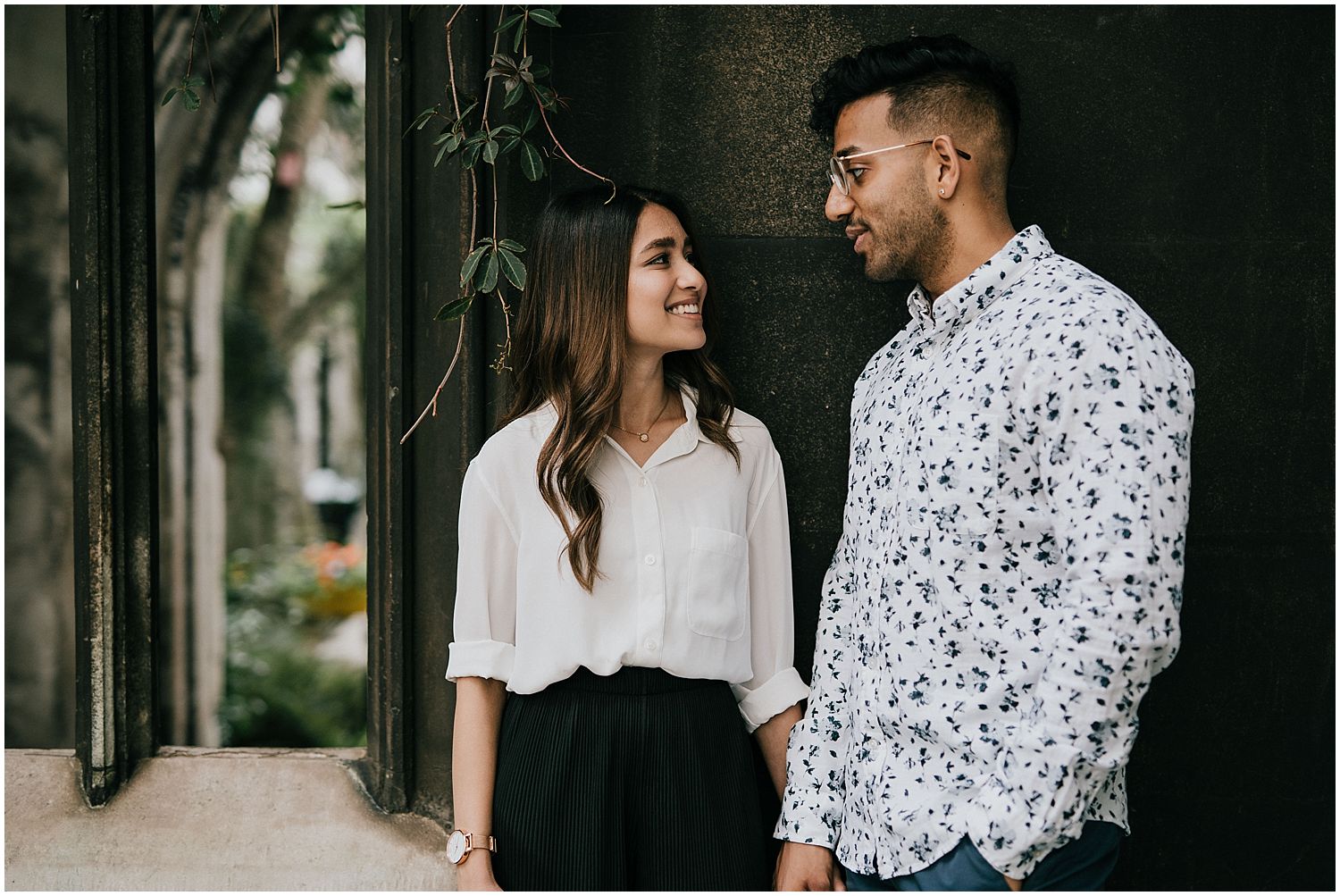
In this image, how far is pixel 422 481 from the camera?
8.35ft

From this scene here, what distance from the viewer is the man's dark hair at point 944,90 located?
6.21 ft

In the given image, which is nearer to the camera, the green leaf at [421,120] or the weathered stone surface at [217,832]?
the green leaf at [421,120]

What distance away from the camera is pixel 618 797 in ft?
6.51

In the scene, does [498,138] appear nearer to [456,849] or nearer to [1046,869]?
[456,849]

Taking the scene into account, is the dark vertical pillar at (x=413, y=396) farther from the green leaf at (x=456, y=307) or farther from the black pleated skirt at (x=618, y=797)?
the black pleated skirt at (x=618, y=797)

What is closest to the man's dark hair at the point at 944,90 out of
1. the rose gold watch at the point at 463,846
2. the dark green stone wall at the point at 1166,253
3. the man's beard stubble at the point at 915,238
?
the man's beard stubble at the point at 915,238

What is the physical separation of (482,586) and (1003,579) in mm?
998

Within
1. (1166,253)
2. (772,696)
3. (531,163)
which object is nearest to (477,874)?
(772,696)

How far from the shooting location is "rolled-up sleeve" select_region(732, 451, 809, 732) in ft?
7.07

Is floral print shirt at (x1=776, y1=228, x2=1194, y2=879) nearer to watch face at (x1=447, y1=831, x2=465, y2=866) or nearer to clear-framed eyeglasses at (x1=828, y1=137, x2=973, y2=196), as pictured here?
clear-framed eyeglasses at (x1=828, y1=137, x2=973, y2=196)

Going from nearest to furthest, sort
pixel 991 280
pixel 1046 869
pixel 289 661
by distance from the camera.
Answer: pixel 1046 869 < pixel 991 280 < pixel 289 661

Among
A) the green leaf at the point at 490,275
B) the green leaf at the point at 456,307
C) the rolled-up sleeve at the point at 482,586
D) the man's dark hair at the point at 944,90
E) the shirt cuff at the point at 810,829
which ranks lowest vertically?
the shirt cuff at the point at 810,829

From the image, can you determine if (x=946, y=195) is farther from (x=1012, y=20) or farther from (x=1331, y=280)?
(x=1331, y=280)

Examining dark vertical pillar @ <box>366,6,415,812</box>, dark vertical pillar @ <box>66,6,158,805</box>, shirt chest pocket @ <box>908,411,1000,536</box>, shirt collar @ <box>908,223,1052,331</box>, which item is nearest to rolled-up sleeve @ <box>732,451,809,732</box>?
shirt chest pocket @ <box>908,411,1000,536</box>
